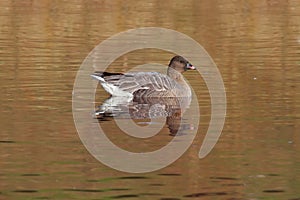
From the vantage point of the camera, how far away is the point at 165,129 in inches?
603

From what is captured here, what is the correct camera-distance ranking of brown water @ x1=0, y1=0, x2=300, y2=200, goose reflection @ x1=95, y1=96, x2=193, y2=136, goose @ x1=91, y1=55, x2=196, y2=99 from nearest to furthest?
brown water @ x1=0, y1=0, x2=300, y2=200
goose reflection @ x1=95, y1=96, x2=193, y2=136
goose @ x1=91, y1=55, x2=196, y2=99

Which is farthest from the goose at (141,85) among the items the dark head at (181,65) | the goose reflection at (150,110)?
the dark head at (181,65)

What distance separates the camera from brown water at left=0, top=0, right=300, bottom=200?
11664 mm

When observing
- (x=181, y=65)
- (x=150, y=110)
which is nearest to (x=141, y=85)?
(x=181, y=65)

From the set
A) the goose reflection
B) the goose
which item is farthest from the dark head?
the goose reflection

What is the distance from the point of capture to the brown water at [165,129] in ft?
38.3

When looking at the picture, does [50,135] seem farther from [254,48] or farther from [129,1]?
[129,1]

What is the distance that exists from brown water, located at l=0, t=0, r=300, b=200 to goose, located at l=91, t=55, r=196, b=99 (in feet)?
1.17

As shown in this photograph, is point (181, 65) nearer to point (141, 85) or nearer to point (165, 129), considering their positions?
point (141, 85)

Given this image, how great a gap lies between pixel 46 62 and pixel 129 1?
656 inches

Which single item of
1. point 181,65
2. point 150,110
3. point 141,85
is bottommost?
point 150,110

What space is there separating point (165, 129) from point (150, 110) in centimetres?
225

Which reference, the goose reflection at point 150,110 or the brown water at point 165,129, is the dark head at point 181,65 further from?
the goose reflection at point 150,110

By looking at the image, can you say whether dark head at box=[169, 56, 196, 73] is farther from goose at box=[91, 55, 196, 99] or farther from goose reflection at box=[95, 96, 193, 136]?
goose reflection at box=[95, 96, 193, 136]
